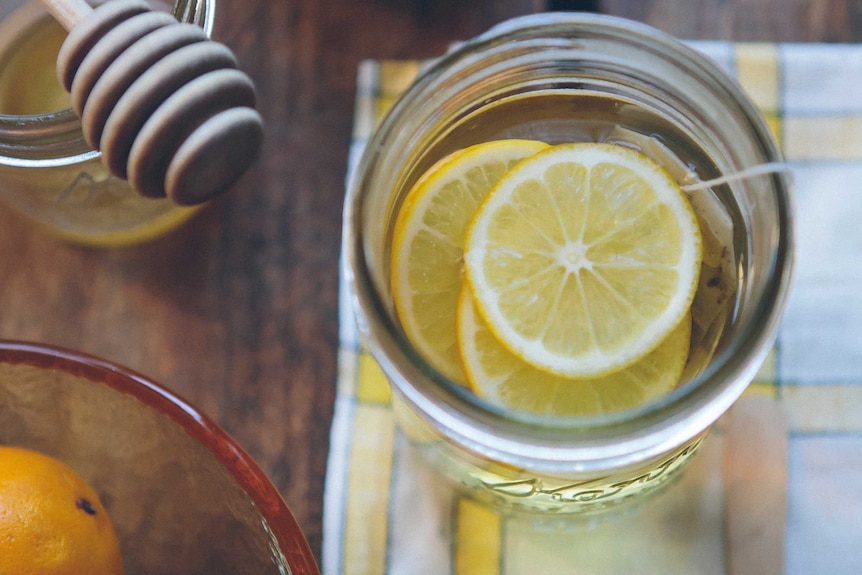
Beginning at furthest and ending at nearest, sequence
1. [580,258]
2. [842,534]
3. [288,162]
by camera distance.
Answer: [288,162] → [842,534] → [580,258]

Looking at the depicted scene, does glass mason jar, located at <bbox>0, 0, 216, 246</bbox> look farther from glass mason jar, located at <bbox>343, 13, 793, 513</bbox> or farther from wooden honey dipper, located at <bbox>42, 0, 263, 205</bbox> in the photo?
glass mason jar, located at <bbox>343, 13, 793, 513</bbox>

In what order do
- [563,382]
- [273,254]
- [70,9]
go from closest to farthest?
[563,382]
[70,9]
[273,254]

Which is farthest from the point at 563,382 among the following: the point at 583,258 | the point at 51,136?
the point at 51,136

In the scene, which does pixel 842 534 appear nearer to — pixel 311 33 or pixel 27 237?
pixel 311 33

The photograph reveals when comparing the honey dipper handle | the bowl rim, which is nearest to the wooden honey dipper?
the honey dipper handle

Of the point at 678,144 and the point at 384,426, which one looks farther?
the point at 384,426

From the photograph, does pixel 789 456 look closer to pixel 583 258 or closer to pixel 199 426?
pixel 583 258

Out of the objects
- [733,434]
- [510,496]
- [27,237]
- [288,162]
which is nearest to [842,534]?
[733,434]
